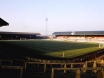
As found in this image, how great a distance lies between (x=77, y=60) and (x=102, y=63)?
7.81ft

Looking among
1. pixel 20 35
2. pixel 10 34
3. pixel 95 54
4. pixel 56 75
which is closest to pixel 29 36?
pixel 20 35

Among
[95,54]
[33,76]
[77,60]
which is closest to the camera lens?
[33,76]

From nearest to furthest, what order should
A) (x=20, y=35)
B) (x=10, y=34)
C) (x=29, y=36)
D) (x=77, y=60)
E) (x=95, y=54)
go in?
(x=77, y=60), (x=95, y=54), (x=10, y=34), (x=20, y=35), (x=29, y=36)

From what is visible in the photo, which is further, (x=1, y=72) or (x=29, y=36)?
(x=29, y=36)

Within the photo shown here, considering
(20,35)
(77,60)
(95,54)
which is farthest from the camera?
(20,35)

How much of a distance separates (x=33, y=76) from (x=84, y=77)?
3.25 metres

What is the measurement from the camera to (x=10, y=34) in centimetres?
5231

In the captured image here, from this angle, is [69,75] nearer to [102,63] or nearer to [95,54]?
[102,63]

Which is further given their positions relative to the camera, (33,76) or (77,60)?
(77,60)

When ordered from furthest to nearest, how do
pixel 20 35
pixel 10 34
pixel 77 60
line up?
pixel 20 35 < pixel 10 34 < pixel 77 60

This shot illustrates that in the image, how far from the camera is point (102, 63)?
1230 cm

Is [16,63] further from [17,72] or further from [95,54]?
[95,54]

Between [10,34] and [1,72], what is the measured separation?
1764 inches

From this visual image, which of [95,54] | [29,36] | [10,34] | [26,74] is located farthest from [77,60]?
[29,36]
